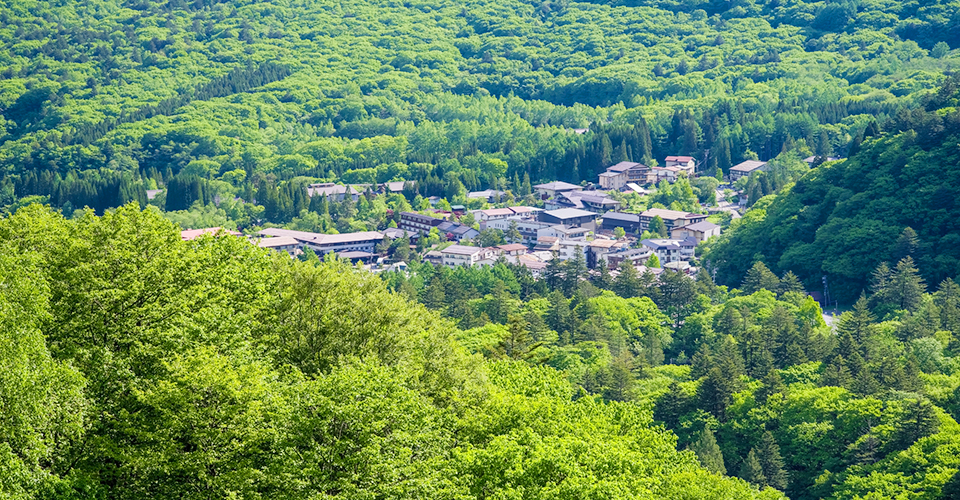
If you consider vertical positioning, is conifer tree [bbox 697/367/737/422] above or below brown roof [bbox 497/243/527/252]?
above

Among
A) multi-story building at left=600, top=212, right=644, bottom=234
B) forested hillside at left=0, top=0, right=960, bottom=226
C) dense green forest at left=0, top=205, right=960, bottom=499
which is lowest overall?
forested hillside at left=0, top=0, right=960, bottom=226

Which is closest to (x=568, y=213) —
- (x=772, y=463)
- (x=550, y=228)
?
(x=550, y=228)

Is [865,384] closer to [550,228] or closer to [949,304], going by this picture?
[949,304]

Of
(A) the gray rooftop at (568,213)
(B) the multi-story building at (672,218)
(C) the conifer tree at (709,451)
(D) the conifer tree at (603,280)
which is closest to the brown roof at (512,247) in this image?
(A) the gray rooftop at (568,213)

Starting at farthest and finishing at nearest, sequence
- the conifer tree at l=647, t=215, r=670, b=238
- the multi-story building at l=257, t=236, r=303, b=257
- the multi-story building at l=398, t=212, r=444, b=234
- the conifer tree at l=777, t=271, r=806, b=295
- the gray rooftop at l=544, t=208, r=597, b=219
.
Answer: the multi-story building at l=398, t=212, r=444, b=234 → the gray rooftop at l=544, t=208, r=597, b=219 → the conifer tree at l=647, t=215, r=670, b=238 → the multi-story building at l=257, t=236, r=303, b=257 → the conifer tree at l=777, t=271, r=806, b=295

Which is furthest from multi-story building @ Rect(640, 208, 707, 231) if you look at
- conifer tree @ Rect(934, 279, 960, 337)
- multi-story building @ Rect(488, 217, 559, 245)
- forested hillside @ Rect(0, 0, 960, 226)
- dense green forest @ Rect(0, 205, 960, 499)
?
dense green forest @ Rect(0, 205, 960, 499)

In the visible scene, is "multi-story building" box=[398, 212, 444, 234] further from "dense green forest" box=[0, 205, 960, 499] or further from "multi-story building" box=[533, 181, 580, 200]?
"dense green forest" box=[0, 205, 960, 499]

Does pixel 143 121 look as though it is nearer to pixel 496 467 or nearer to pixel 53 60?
pixel 53 60
